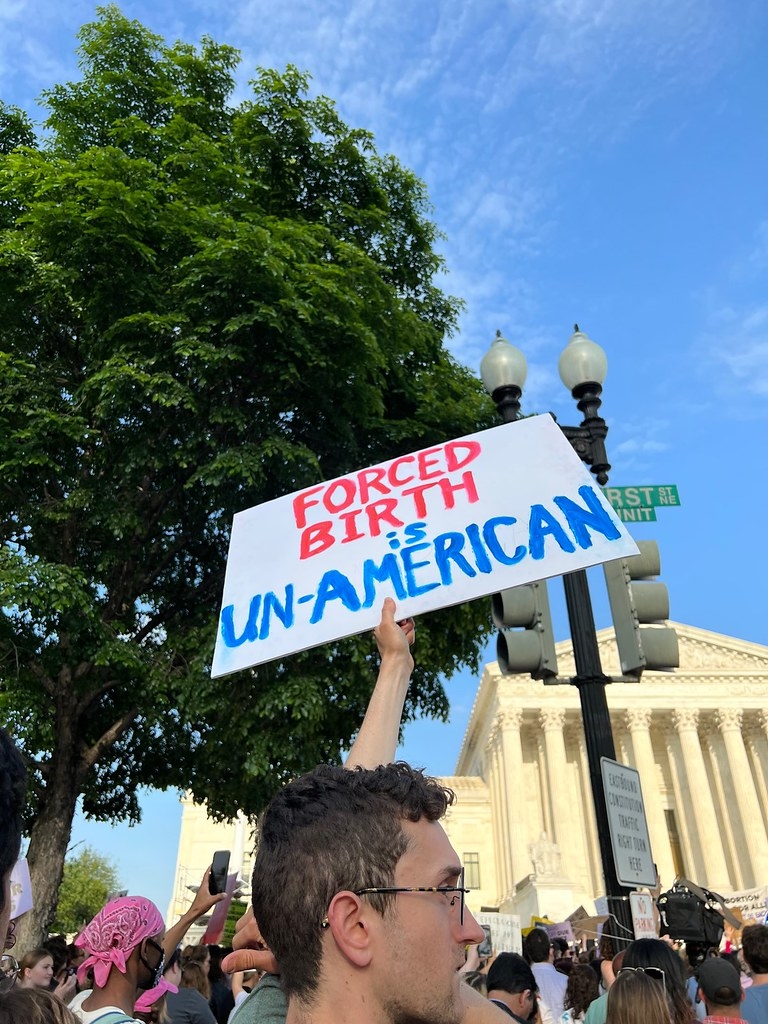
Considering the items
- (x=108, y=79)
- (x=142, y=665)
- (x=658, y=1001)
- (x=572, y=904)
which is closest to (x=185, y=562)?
(x=142, y=665)

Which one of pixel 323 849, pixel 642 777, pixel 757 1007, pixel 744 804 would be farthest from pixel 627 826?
pixel 744 804

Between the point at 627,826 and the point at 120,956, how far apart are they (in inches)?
127

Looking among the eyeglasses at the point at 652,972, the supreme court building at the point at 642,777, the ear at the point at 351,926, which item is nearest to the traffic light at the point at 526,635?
the eyeglasses at the point at 652,972

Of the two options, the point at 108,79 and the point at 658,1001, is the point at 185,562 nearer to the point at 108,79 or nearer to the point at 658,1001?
the point at 108,79

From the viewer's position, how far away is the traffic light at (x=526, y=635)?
5328 millimetres

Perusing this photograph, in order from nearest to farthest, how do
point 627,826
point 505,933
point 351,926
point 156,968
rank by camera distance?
1. point 351,926
2. point 156,968
3. point 627,826
4. point 505,933

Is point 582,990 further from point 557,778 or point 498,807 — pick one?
point 498,807

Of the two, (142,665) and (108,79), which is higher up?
(108,79)

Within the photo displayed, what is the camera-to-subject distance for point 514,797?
52.2 meters

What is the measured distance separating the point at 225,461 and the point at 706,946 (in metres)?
6.87

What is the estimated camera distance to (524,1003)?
4766 mm

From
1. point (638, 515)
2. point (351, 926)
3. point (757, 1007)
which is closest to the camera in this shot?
point (351, 926)

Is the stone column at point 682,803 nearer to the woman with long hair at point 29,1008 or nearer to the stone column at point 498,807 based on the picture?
the stone column at point 498,807

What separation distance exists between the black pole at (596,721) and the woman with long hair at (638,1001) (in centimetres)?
183
